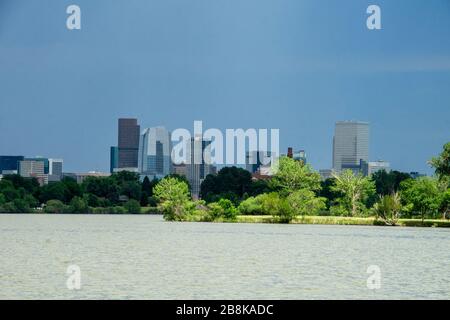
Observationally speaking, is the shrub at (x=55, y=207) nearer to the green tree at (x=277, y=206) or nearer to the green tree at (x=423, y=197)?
the green tree at (x=277, y=206)

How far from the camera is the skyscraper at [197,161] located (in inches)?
6588

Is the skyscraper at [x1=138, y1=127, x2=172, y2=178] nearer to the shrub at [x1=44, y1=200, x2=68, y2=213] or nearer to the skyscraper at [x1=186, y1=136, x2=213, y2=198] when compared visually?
the skyscraper at [x1=186, y1=136, x2=213, y2=198]

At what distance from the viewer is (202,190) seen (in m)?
151

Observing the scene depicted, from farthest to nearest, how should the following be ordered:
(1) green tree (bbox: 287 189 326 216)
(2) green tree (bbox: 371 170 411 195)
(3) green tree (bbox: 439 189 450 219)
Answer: (2) green tree (bbox: 371 170 411 195) < (1) green tree (bbox: 287 189 326 216) < (3) green tree (bbox: 439 189 450 219)

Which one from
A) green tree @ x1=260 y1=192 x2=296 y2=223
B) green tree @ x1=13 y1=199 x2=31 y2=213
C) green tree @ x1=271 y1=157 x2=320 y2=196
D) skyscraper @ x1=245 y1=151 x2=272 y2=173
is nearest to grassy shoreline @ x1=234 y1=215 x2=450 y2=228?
green tree @ x1=260 y1=192 x2=296 y2=223

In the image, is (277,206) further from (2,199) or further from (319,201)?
(2,199)

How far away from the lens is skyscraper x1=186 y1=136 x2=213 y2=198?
167 metres

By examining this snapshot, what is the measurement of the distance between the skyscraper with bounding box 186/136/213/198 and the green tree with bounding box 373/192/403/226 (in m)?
66.4

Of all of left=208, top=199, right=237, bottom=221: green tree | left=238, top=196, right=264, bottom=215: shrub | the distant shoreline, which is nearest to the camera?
the distant shoreline

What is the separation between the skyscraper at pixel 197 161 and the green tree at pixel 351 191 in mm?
58803

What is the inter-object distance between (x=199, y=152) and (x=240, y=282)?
136m
